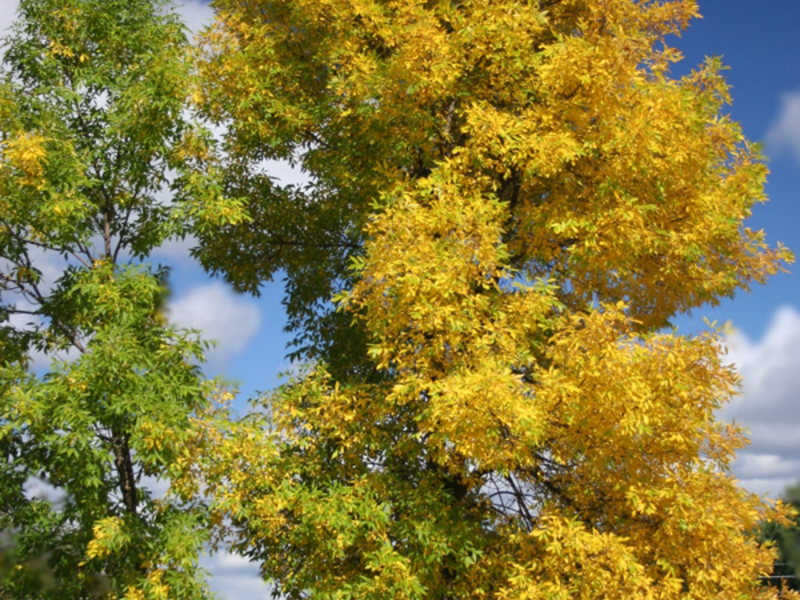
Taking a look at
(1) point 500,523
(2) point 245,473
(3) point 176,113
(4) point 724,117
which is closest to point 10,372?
(2) point 245,473

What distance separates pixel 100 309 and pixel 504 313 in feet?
14.7

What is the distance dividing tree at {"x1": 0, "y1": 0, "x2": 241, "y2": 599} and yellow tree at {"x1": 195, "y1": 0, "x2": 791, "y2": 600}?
87 centimetres

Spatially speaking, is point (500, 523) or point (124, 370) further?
point (500, 523)

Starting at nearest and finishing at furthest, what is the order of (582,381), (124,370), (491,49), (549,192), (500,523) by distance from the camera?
(582,381)
(124,370)
(500,523)
(491,49)
(549,192)

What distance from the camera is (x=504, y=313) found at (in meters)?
8.51

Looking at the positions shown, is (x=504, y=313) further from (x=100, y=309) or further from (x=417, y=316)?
(x=100, y=309)

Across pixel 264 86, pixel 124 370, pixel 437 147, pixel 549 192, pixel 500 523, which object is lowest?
pixel 500 523

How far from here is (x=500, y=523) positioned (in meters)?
9.08

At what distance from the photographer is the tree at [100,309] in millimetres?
8164

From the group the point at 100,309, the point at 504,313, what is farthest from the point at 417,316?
the point at 100,309

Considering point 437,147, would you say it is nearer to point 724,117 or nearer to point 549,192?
point 549,192

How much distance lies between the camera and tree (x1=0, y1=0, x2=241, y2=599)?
816cm

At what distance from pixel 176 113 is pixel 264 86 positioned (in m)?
1.42

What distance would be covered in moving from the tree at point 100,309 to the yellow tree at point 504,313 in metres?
0.87
